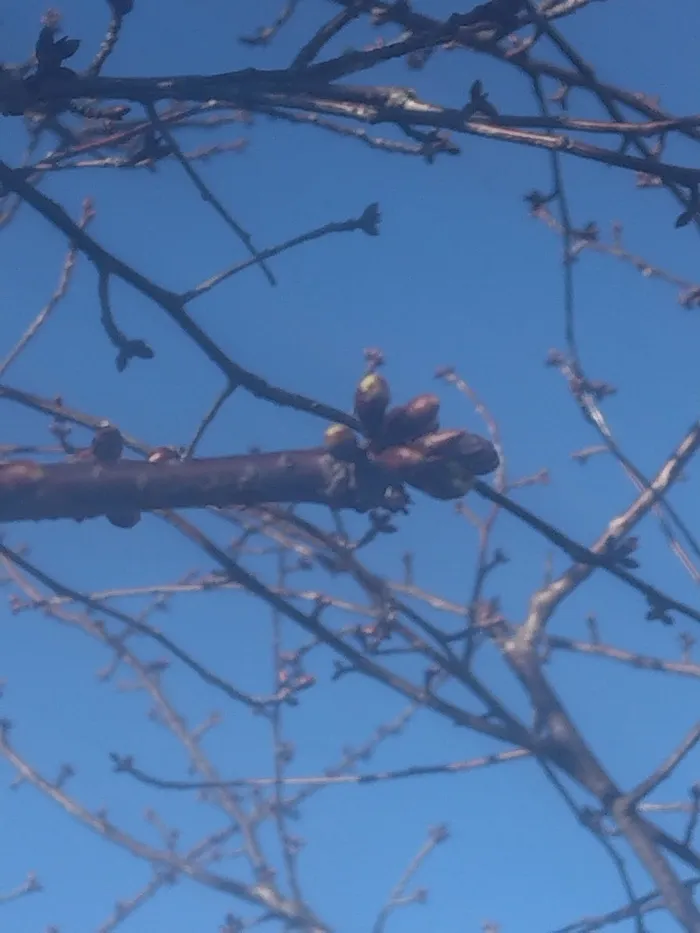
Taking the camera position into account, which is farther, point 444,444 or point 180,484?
point 180,484

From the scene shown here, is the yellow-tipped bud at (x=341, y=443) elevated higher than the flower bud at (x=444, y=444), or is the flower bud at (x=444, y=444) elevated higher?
the yellow-tipped bud at (x=341, y=443)

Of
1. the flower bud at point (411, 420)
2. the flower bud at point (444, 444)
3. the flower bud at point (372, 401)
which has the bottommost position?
the flower bud at point (444, 444)

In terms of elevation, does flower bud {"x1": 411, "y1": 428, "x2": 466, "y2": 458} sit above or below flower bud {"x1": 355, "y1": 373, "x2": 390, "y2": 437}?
below

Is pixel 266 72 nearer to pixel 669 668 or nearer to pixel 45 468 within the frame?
pixel 45 468

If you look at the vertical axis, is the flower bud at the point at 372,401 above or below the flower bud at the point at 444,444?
above

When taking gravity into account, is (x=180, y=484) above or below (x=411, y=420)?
above

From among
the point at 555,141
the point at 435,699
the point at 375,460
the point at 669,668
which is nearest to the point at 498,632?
the point at 669,668

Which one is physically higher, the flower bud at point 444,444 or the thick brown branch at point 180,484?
the thick brown branch at point 180,484

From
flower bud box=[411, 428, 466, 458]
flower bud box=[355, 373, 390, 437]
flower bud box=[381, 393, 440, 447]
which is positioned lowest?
flower bud box=[411, 428, 466, 458]

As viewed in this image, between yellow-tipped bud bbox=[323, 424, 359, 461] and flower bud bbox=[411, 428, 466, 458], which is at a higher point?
yellow-tipped bud bbox=[323, 424, 359, 461]

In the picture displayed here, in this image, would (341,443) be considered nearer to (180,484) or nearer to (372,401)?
(372,401)

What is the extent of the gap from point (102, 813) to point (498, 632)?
91.7 inches

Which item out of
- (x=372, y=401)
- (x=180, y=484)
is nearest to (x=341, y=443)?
(x=372, y=401)

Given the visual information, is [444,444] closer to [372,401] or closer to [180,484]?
[372,401]
